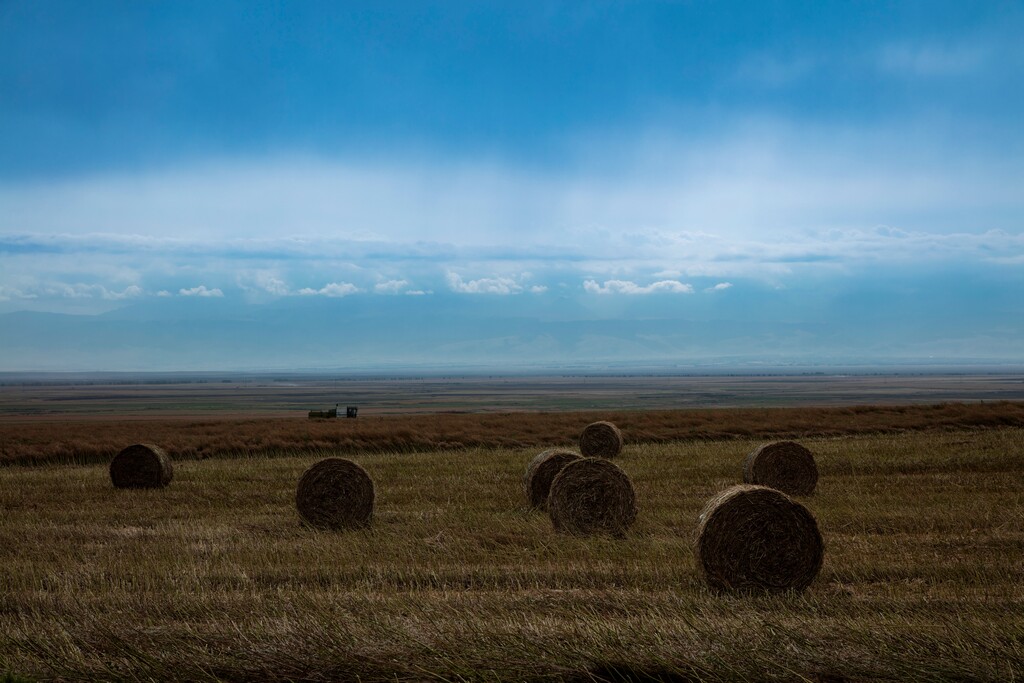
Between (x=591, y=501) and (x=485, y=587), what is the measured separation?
3722 millimetres

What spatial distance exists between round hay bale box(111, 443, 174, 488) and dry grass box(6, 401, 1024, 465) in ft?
24.2

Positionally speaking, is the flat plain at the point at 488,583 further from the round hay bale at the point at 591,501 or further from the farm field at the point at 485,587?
the round hay bale at the point at 591,501

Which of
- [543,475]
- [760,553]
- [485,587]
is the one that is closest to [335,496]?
[543,475]

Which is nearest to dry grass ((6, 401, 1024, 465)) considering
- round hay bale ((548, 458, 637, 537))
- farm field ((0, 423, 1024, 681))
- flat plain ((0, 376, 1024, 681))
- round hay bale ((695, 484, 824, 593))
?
flat plain ((0, 376, 1024, 681))

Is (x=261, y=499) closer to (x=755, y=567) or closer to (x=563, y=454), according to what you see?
(x=563, y=454)

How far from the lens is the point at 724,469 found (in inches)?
792

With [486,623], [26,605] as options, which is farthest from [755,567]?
[26,605]

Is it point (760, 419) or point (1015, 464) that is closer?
point (1015, 464)

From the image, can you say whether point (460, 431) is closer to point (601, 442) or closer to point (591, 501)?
Answer: point (601, 442)

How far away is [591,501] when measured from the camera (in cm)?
1295

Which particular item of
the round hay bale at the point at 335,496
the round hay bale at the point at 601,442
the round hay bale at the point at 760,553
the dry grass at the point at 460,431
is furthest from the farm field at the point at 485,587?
the dry grass at the point at 460,431

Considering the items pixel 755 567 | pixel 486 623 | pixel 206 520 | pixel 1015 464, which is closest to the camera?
pixel 486 623

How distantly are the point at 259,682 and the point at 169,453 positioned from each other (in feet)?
74.8

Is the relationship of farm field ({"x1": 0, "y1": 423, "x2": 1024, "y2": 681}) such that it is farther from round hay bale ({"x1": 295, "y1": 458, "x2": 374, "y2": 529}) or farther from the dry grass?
the dry grass
